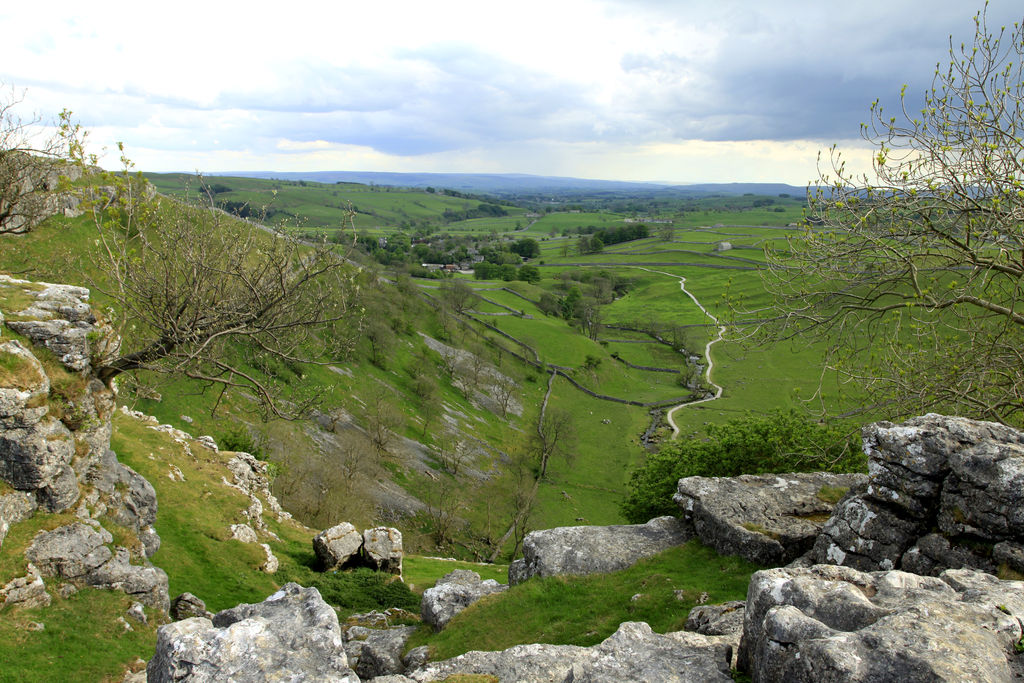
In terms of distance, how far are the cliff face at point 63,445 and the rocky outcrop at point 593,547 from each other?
12.0m

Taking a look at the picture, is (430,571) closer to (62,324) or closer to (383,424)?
(62,324)

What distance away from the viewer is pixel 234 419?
47.9 m

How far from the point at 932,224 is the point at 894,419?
653 centimetres

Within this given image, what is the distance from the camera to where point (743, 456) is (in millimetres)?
23812

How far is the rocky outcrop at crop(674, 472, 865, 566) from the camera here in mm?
16531

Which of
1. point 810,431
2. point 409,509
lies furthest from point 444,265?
point 810,431

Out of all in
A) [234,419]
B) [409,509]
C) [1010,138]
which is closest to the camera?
[1010,138]

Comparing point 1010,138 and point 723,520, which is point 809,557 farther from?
point 1010,138

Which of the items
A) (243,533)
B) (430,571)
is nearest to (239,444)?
(243,533)

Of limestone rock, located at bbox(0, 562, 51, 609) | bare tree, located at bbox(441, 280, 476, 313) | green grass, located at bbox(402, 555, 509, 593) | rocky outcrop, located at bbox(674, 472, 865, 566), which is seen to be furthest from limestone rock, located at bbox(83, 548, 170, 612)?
bare tree, located at bbox(441, 280, 476, 313)

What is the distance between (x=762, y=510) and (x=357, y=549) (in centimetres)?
2073

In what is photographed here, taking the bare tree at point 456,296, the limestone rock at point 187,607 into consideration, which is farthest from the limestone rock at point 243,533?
the bare tree at point 456,296

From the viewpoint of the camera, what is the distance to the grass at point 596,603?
48.4ft

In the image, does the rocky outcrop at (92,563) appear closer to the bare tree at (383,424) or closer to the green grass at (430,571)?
the green grass at (430,571)
